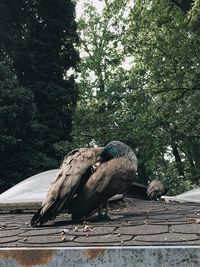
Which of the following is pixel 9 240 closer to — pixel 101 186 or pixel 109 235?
pixel 109 235

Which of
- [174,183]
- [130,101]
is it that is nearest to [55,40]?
[130,101]

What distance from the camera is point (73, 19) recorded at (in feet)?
64.5

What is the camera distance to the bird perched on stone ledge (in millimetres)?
3395

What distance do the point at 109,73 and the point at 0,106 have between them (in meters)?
12.9

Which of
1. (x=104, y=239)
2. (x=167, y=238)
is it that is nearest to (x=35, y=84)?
(x=104, y=239)

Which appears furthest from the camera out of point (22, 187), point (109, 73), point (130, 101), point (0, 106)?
point (109, 73)

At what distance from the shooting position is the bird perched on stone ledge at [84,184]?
339 cm

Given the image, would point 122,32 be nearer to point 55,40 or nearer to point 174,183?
point 55,40

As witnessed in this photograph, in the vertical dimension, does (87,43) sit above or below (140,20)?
above

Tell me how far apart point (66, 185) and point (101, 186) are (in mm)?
293

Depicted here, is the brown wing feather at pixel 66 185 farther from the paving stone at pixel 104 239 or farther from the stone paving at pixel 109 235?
the paving stone at pixel 104 239

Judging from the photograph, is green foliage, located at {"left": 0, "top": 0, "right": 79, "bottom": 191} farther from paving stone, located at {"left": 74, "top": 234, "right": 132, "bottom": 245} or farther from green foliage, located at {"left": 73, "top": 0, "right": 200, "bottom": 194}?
Answer: paving stone, located at {"left": 74, "top": 234, "right": 132, "bottom": 245}

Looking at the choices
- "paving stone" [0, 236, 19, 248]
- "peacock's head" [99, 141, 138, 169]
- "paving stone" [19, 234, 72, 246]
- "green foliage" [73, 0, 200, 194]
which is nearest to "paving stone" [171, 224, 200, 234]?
"paving stone" [19, 234, 72, 246]

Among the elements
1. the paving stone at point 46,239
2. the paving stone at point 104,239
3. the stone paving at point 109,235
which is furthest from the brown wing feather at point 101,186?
the paving stone at point 104,239
